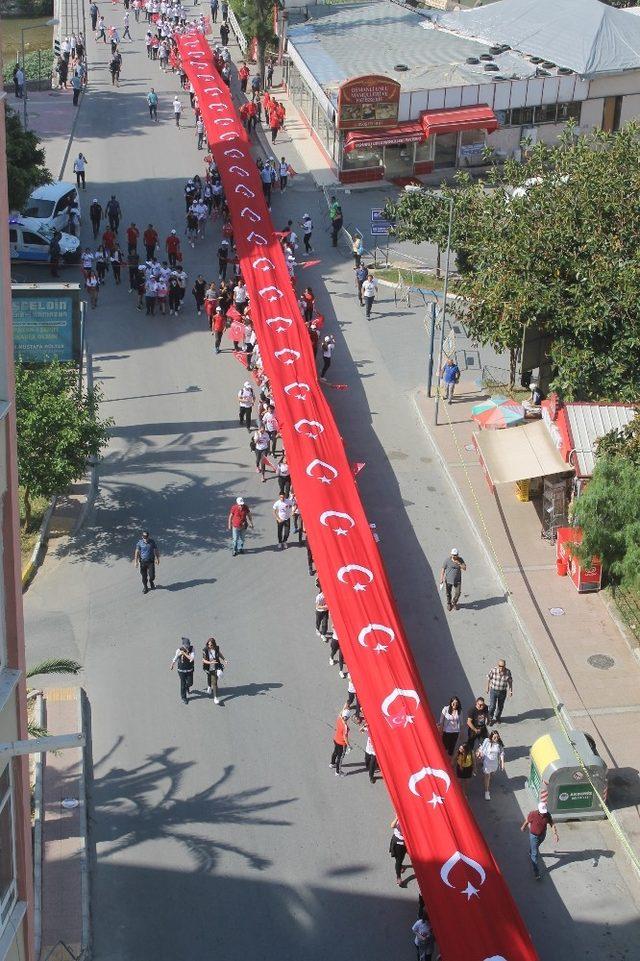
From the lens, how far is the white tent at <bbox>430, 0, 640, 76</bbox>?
1890 inches

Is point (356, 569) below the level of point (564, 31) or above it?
below

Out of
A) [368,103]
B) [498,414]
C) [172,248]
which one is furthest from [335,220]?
[498,414]

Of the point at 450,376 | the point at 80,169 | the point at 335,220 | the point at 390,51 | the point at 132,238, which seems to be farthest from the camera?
the point at 390,51

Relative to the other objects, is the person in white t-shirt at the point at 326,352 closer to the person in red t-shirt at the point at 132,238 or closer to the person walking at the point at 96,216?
the person in red t-shirt at the point at 132,238

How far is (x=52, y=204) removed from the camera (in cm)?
4053

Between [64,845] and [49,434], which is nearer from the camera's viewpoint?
[64,845]

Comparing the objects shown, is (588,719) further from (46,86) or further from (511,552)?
(46,86)

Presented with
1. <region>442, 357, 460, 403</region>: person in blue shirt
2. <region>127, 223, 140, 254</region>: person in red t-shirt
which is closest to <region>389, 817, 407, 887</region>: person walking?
<region>442, 357, 460, 403</region>: person in blue shirt

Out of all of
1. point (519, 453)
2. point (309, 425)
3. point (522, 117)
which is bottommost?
point (309, 425)

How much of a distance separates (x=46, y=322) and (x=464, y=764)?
13224 millimetres

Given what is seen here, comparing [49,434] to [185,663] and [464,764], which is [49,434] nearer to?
[185,663]

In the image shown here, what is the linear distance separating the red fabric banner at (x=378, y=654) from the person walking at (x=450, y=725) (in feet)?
1.14

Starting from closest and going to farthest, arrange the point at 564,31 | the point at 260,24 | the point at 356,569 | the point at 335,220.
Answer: the point at 356,569 → the point at 335,220 → the point at 564,31 → the point at 260,24

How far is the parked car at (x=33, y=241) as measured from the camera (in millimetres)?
39219
